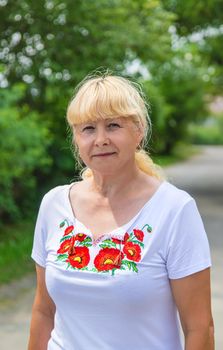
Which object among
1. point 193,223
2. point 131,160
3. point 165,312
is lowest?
point 165,312

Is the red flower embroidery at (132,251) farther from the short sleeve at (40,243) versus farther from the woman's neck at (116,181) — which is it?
the short sleeve at (40,243)

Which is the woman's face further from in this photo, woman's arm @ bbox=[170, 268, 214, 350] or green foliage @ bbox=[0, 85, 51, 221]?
green foliage @ bbox=[0, 85, 51, 221]

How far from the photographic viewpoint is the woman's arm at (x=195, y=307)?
5.90ft

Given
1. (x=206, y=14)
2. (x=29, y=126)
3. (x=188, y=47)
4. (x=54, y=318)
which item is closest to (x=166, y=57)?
(x=206, y=14)

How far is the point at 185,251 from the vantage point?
70.0 inches

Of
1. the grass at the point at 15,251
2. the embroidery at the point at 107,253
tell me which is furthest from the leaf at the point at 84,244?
the grass at the point at 15,251

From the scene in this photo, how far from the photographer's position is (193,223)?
1797 mm

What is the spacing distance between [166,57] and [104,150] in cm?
1056

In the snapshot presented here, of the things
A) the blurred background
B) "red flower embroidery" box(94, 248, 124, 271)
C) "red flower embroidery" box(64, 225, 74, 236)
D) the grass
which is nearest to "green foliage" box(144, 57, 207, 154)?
the blurred background

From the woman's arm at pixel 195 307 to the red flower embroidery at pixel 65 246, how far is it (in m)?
0.32

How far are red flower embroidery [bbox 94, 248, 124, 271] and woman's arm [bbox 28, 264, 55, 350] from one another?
0.35 m

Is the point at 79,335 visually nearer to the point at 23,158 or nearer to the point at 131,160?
the point at 131,160

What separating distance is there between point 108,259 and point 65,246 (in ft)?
0.55

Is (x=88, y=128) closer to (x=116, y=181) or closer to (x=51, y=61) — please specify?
(x=116, y=181)
